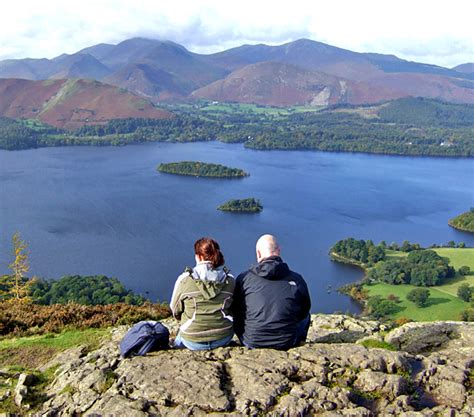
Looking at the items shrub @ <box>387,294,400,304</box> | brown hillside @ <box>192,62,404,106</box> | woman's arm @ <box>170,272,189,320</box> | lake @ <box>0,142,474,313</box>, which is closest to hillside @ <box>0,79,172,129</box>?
lake @ <box>0,142,474,313</box>

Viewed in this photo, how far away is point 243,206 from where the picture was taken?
43750 mm

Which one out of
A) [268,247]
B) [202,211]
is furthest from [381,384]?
[202,211]

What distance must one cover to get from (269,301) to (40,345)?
2639mm

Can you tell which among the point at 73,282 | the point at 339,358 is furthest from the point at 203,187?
the point at 339,358

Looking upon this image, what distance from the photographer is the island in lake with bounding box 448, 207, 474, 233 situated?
42.6 meters

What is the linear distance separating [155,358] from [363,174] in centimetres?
6309

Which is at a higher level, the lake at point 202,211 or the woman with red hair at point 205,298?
the woman with red hair at point 205,298

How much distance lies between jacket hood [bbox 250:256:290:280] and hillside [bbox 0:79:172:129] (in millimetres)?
100500

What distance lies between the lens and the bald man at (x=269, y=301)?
3625 mm

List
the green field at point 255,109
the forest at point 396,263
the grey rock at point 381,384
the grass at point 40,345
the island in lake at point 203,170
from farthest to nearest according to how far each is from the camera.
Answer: the green field at point 255,109 → the island in lake at point 203,170 → the forest at point 396,263 → the grass at point 40,345 → the grey rock at point 381,384

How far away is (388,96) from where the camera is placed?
494ft

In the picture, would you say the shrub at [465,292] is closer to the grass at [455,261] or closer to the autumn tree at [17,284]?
the grass at [455,261]

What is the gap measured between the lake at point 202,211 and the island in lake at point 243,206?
92cm

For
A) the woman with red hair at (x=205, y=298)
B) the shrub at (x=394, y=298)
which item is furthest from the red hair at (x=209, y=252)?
the shrub at (x=394, y=298)
